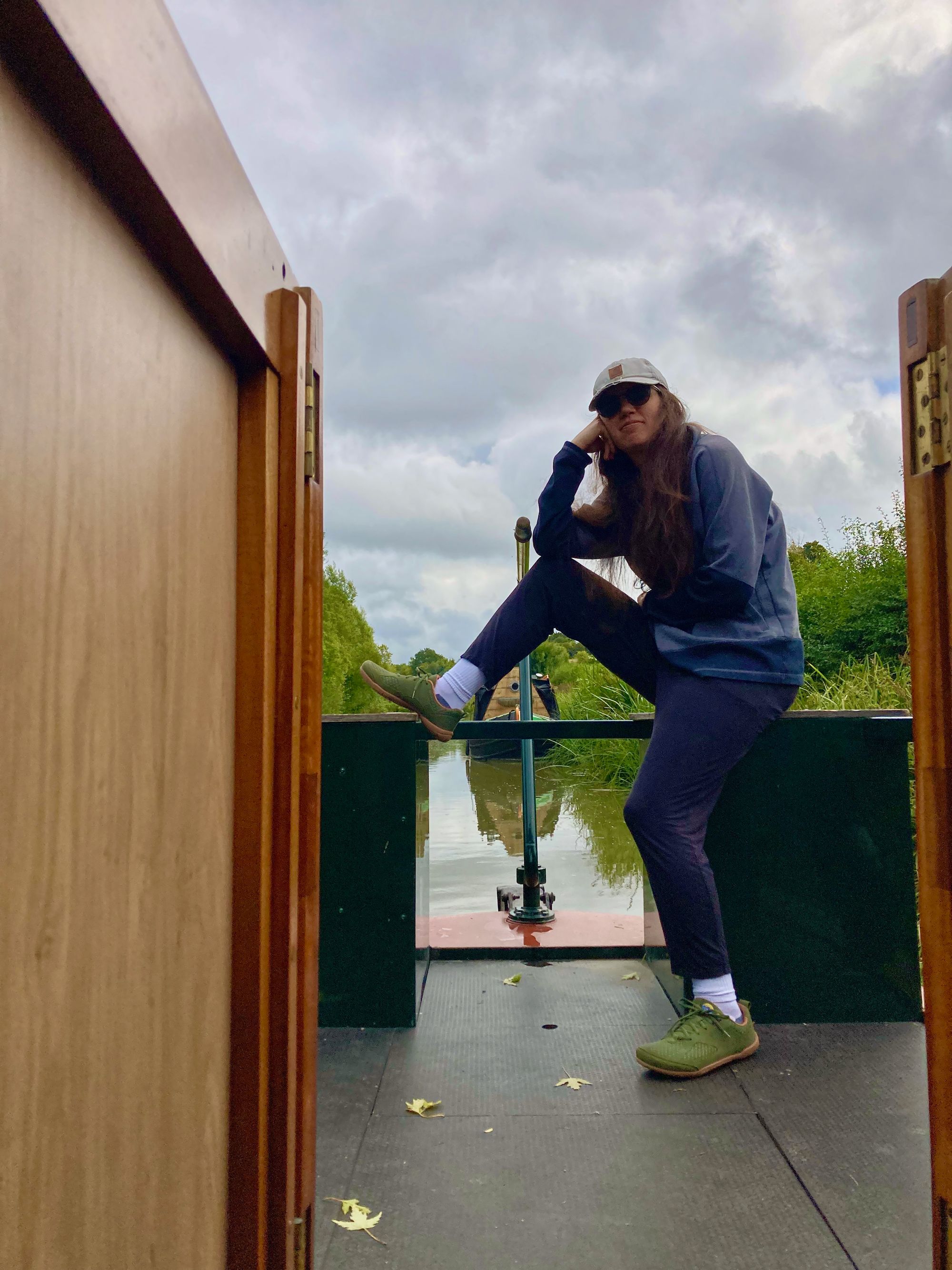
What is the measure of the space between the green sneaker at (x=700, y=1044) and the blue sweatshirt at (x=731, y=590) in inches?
28.3

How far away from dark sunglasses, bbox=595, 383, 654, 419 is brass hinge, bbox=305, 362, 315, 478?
134cm

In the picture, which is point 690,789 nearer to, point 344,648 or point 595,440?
point 595,440

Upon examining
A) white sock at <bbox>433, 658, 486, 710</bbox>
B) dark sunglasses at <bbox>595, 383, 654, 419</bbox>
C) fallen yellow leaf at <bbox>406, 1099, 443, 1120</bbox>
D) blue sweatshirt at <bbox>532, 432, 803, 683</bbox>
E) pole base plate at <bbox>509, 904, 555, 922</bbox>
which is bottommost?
fallen yellow leaf at <bbox>406, 1099, 443, 1120</bbox>

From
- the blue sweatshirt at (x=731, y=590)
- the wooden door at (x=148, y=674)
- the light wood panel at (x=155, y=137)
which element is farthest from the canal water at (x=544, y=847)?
the light wood panel at (x=155, y=137)

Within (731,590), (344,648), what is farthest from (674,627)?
(344,648)

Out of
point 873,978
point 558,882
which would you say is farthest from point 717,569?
point 558,882

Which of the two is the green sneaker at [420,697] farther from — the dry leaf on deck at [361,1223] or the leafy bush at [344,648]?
the leafy bush at [344,648]

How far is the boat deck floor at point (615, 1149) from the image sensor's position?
1.26m

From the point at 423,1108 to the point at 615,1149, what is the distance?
369 millimetres

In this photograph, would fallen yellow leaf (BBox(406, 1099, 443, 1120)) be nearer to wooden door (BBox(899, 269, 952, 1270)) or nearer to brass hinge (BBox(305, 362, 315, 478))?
wooden door (BBox(899, 269, 952, 1270))

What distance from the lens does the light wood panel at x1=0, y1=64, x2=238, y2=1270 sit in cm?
51

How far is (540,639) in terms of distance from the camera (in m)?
2.44

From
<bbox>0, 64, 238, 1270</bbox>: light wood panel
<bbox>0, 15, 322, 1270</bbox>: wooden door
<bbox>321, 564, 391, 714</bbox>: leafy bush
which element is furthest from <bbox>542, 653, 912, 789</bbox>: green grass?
<bbox>321, 564, 391, 714</bbox>: leafy bush

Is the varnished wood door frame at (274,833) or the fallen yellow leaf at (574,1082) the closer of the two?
the varnished wood door frame at (274,833)
